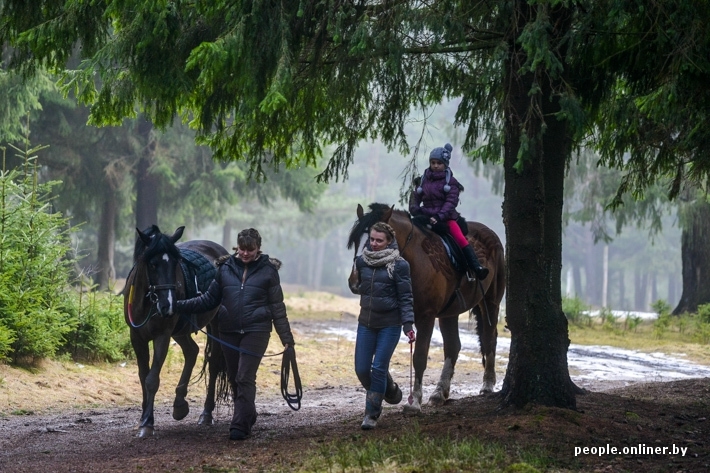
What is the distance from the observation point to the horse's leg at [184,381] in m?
9.63

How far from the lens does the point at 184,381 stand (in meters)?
A: 9.80

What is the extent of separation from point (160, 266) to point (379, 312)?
7.18 feet

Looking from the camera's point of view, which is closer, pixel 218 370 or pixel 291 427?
pixel 291 427

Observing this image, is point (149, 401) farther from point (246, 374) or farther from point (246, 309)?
point (246, 309)

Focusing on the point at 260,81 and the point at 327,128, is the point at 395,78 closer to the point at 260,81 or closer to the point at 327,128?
the point at 327,128

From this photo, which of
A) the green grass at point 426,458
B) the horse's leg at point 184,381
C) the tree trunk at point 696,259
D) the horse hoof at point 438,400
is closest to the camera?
the green grass at point 426,458

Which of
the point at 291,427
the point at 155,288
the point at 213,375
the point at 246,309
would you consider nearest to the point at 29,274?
the point at 213,375

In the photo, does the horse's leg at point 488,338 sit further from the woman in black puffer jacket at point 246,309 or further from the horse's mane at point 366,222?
the woman in black puffer jacket at point 246,309

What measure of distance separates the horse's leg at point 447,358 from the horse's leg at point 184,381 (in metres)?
2.82

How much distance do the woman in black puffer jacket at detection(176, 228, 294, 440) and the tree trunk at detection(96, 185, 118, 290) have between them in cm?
2267

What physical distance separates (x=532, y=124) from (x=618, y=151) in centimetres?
241

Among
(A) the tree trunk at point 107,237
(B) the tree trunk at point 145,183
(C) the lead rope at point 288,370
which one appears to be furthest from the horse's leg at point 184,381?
(A) the tree trunk at point 107,237

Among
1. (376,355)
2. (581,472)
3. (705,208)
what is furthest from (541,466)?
(705,208)

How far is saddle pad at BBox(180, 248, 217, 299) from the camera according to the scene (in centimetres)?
953
